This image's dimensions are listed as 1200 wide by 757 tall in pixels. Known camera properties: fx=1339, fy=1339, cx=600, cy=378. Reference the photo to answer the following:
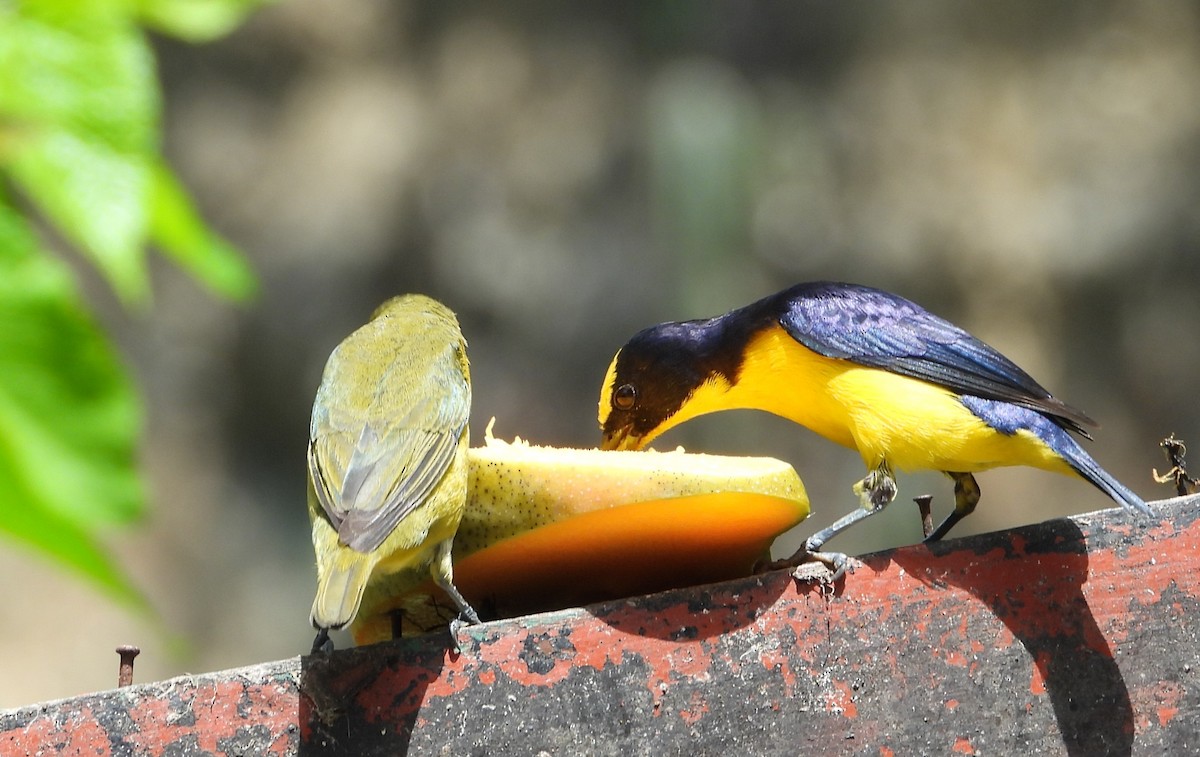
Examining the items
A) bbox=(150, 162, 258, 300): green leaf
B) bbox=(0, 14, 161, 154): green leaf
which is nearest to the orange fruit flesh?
bbox=(150, 162, 258, 300): green leaf

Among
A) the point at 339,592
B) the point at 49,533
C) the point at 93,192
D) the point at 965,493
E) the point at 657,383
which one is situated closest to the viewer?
the point at 49,533

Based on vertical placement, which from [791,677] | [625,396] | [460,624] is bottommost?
[791,677]

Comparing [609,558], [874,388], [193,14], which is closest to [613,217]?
[874,388]

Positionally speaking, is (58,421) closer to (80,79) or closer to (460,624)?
(80,79)

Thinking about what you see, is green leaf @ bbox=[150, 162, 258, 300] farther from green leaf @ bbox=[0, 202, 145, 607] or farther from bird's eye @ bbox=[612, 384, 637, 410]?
bird's eye @ bbox=[612, 384, 637, 410]

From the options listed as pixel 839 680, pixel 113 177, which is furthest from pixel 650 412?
pixel 113 177
